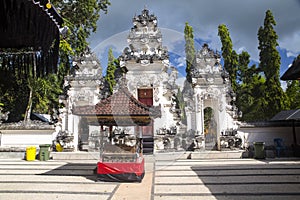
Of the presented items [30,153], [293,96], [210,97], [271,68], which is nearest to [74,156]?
[30,153]

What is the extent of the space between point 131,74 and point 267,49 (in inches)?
422

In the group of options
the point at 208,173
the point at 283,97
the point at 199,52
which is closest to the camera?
the point at 208,173

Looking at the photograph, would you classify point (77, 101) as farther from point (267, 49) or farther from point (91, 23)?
point (267, 49)

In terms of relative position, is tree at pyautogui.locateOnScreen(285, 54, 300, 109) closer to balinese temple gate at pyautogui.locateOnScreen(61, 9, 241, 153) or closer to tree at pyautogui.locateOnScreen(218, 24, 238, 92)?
tree at pyautogui.locateOnScreen(218, 24, 238, 92)

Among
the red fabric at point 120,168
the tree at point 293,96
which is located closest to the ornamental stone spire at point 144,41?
the red fabric at point 120,168

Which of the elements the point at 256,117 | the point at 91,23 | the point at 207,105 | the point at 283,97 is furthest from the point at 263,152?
the point at 91,23

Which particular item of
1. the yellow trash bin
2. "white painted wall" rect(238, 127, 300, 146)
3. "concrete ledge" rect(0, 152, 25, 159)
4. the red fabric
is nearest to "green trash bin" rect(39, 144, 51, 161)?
the yellow trash bin

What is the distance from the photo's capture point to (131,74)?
16484 mm

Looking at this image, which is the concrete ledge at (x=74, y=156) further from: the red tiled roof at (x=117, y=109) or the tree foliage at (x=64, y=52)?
the red tiled roof at (x=117, y=109)

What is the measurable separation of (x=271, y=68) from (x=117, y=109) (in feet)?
48.7

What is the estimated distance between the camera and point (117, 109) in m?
7.78

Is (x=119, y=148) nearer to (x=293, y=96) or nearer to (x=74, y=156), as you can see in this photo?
(x=74, y=156)

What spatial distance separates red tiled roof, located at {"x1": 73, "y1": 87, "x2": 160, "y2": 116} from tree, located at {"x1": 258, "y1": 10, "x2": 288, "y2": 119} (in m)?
13.4

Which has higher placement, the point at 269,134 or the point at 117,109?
the point at 117,109
